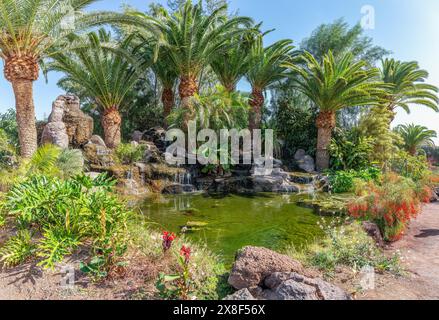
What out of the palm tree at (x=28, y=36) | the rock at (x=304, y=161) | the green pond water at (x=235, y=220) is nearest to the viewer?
the green pond water at (x=235, y=220)

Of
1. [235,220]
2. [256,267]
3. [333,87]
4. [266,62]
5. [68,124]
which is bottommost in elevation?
[235,220]

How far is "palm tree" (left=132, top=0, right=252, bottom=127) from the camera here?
1361 cm

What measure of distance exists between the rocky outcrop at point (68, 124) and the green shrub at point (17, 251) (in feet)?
31.0

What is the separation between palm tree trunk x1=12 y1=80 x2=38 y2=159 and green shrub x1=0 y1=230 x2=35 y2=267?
5375mm

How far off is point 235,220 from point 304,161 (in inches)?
411

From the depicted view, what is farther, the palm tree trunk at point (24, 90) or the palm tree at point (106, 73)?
the palm tree at point (106, 73)

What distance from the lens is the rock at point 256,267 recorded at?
11.1 ft

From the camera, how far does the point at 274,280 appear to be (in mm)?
3303

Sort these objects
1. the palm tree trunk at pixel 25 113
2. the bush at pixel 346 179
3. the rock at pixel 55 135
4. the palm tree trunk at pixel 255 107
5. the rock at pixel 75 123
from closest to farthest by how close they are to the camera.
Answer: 1. the palm tree trunk at pixel 25 113
2. the rock at pixel 55 135
3. the bush at pixel 346 179
4. the rock at pixel 75 123
5. the palm tree trunk at pixel 255 107

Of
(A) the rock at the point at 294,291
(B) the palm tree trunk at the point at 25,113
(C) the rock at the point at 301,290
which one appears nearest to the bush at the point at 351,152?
(C) the rock at the point at 301,290

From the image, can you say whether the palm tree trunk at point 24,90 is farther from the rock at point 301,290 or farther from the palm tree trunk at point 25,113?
the rock at point 301,290

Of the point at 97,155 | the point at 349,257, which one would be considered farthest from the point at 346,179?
the point at 97,155

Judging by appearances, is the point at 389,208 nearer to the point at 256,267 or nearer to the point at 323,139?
the point at 256,267

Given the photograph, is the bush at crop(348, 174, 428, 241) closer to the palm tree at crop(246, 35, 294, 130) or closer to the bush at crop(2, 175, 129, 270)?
the bush at crop(2, 175, 129, 270)
